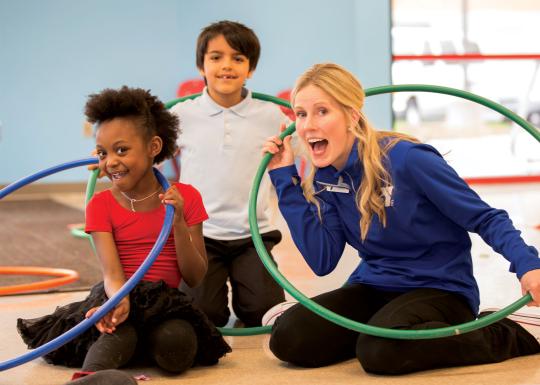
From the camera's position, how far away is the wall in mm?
8352

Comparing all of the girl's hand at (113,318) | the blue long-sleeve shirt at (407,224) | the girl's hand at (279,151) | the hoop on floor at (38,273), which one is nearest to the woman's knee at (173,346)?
the girl's hand at (113,318)

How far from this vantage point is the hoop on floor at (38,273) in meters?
3.84

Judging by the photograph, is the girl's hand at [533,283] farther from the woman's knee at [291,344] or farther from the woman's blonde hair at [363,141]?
the woman's knee at [291,344]

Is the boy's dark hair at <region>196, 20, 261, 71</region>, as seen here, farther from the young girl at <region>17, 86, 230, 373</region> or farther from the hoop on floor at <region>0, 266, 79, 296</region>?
the hoop on floor at <region>0, 266, 79, 296</region>

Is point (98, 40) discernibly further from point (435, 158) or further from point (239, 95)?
point (435, 158)

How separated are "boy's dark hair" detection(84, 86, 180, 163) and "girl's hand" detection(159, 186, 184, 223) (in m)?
0.24

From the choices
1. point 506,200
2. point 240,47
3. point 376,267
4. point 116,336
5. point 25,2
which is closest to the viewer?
point 116,336

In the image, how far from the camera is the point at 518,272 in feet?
7.66

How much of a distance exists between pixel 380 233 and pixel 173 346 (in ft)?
2.34

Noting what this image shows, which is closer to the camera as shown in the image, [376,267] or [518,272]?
[518,272]

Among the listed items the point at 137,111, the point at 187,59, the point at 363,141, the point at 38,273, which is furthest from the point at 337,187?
the point at 187,59

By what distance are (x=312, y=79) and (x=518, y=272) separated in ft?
2.75

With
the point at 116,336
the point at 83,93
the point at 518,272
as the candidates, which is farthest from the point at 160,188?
the point at 83,93

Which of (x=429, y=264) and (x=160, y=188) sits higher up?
(x=160, y=188)
